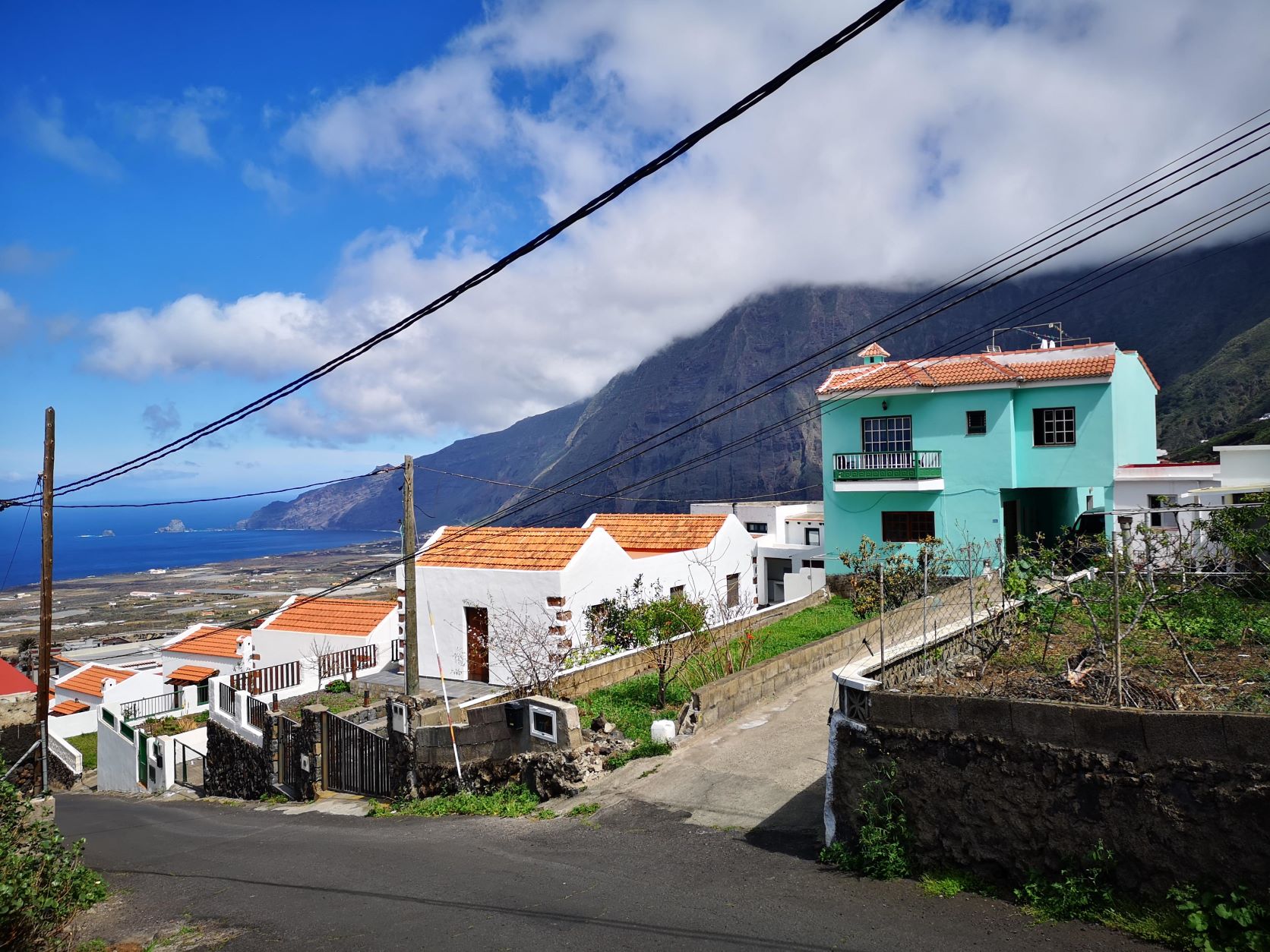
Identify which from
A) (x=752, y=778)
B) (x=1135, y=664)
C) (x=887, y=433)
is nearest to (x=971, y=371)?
(x=887, y=433)

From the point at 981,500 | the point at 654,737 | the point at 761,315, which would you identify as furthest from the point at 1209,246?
the point at 654,737

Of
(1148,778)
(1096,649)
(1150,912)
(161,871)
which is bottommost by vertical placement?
(161,871)

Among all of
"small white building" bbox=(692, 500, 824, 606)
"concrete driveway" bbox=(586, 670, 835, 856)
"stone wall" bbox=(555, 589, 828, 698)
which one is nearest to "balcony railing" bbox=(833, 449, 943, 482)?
"small white building" bbox=(692, 500, 824, 606)

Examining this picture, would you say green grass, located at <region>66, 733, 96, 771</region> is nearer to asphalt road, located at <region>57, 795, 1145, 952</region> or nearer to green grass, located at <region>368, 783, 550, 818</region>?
asphalt road, located at <region>57, 795, 1145, 952</region>

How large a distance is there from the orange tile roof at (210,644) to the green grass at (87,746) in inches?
157

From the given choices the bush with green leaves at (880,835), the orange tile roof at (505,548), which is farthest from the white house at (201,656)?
the bush with green leaves at (880,835)

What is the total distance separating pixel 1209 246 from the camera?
10500 centimetres

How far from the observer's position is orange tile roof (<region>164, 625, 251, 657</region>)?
30.4 m

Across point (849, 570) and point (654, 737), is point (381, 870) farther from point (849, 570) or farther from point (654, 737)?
point (849, 570)

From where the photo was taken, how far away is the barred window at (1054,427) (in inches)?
934

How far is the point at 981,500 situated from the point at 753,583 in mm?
7305

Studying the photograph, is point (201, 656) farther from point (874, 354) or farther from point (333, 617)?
point (874, 354)

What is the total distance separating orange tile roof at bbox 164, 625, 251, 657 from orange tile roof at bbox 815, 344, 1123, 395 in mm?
23128

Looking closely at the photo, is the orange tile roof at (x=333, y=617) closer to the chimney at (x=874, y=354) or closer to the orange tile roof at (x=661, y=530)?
the orange tile roof at (x=661, y=530)
